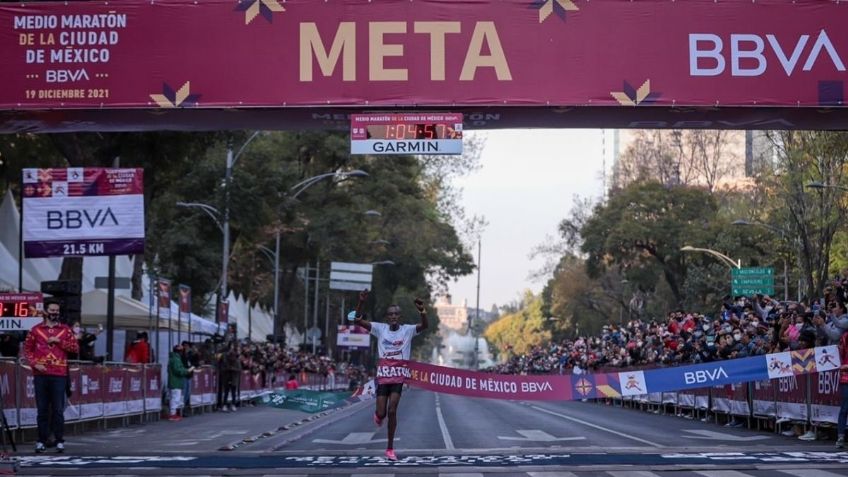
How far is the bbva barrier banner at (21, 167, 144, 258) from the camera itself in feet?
69.0

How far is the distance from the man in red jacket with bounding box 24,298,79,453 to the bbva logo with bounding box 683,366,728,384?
401 inches

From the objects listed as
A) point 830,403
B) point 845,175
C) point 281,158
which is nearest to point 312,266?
point 281,158

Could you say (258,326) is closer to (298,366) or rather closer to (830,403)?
(298,366)

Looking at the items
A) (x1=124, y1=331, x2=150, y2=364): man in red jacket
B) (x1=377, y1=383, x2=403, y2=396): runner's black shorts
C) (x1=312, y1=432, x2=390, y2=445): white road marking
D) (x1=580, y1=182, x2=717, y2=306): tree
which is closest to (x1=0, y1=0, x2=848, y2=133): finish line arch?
(x1=377, y1=383, x2=403, y2=396): runner's black shorts

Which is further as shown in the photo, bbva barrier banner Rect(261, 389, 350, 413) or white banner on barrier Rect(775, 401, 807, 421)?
white banner on barrier Rect(775, 401, 807, 421)

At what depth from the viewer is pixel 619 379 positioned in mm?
21031

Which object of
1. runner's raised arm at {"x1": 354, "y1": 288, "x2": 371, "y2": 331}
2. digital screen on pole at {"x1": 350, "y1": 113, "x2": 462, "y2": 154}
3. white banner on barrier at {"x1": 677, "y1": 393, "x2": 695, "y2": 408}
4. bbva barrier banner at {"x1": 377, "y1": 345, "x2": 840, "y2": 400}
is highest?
digital screen on pole at {"x1": 350, "y1": 113, "x2": 462, "y2": 154}

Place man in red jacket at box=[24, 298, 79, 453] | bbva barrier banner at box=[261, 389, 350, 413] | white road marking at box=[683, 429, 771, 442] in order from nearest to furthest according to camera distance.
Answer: man in red jacket at box=[24, 298, 79, 453]
bbva barrier banner at box=[261, 389, 350, 413]
white road marking at box=[683, 429, 771, 442]

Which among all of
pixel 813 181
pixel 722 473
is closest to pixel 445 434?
pixel 722 473

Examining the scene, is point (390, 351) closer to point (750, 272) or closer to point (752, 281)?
point (752, 281)

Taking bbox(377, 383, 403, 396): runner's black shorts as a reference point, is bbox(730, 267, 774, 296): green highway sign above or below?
above

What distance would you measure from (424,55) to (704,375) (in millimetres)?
7349

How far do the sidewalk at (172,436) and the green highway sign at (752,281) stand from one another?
30.6m

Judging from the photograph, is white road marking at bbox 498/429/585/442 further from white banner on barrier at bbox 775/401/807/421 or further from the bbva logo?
white banner on barrier at bbox 775/401/807/421
